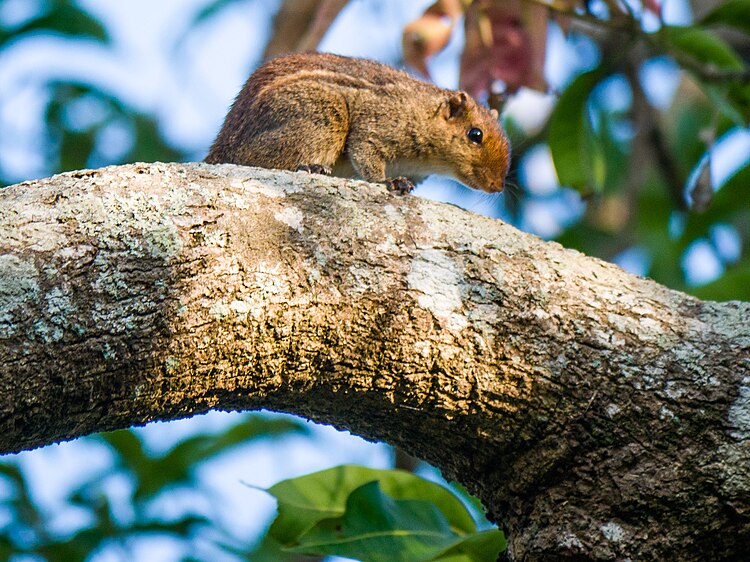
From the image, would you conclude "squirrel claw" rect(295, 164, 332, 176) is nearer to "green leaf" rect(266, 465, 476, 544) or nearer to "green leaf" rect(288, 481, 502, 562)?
"green leaf" rect(266, 465, 476, 544)

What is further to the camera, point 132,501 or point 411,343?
point 132,501

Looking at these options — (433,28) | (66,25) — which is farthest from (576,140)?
(66,25)

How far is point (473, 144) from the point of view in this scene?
4859 millimetres

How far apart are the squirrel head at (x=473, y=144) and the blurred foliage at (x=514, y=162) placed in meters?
0.17

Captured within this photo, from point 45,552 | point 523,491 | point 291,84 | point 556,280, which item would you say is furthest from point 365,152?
point 45,552

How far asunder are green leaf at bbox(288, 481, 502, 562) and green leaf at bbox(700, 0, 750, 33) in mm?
3197

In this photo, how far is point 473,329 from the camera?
2.57 metres

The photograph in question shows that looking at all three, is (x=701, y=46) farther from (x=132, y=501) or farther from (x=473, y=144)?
(x=132, y=501)

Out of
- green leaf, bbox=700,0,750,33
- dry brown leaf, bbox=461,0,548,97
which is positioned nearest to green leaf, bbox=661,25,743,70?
green leaf, bbox=700,0,750,33

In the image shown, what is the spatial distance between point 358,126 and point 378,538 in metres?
1.99

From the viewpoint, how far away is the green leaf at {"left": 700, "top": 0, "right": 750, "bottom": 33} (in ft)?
15.9

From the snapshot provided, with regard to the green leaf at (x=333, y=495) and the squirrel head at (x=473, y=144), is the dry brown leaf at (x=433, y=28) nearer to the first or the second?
the squirrel head at (x=473, y=144)

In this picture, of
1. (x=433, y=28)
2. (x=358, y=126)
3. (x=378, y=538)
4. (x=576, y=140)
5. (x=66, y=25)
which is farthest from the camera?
(x=66, y=25)

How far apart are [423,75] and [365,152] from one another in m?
0.93
